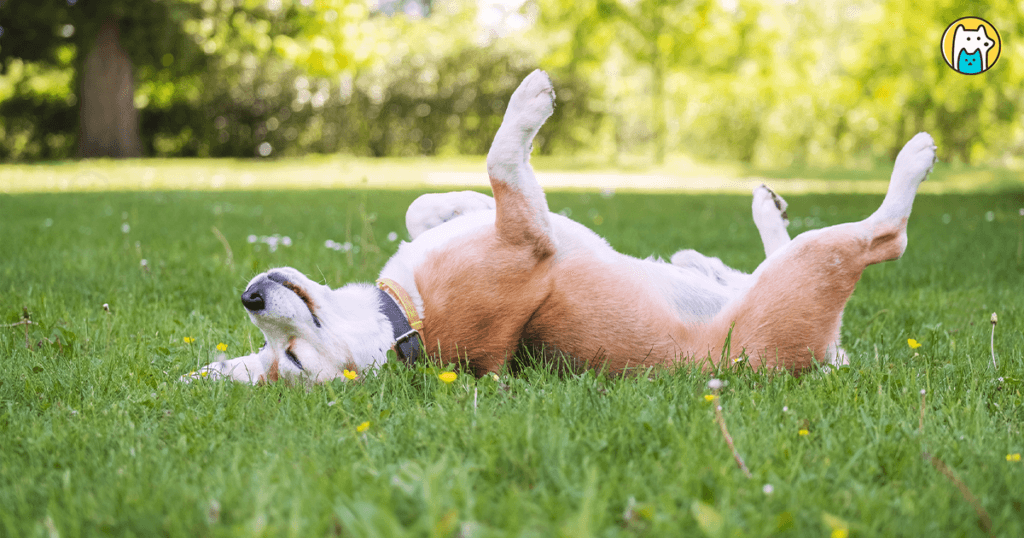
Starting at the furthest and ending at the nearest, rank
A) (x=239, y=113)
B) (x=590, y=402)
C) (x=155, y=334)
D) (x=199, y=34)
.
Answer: (x=239, y=113)
(x=199, y=34)
(x=155, y=334)
(x=590, y=402)

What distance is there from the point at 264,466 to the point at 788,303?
1.90 meters

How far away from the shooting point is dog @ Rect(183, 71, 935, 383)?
2592 mm

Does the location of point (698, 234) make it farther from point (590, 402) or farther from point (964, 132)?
point (964, 132)

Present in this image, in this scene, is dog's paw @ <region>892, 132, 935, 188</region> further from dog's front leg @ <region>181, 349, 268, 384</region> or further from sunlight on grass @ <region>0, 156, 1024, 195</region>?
sunlight on grass @ <region>0, 156, 1024, 195</region>

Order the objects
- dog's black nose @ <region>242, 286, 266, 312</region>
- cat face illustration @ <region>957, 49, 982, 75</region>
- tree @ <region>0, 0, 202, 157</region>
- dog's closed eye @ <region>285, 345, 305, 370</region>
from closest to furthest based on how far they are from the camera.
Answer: dog's black nose @ <region>242, 286, 266, 312</region> → dog's closed eye @ <region>285, 345, 305, 370</region> → cat face illustration @ <region>957, 49, 982, 75</region> → tree @ <region>0, 0, 202, 157</region>

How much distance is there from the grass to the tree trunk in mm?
16095

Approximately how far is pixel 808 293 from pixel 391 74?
20655mm

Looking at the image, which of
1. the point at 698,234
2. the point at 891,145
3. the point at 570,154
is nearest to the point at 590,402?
the point at 698,234

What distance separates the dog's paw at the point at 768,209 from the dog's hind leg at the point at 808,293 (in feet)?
2.39

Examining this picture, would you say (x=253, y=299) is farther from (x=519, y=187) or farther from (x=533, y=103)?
(x=533, y=103)

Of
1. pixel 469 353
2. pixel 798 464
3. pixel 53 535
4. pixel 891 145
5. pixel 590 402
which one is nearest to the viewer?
pixel 53 535

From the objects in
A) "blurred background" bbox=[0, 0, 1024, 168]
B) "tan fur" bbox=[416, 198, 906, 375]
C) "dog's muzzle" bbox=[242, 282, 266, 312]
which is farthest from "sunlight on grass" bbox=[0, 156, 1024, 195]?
Result: "dog's muzzle" bbox=[242, 282, 266, 312]

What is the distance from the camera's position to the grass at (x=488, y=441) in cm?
150

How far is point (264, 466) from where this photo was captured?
1.79 metres
